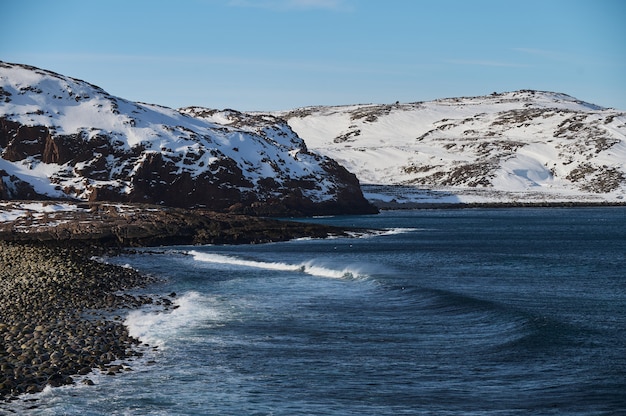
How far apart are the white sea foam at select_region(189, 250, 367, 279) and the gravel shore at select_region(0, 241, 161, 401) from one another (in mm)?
10811

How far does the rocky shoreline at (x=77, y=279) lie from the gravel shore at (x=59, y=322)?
36 millimetres

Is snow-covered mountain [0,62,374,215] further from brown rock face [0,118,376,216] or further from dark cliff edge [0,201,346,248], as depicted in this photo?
dark cliff edge [0,201,346,248]

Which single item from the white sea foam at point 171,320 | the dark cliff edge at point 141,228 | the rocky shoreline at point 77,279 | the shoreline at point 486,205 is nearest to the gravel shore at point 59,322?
the rocky shoreline at point 77,279

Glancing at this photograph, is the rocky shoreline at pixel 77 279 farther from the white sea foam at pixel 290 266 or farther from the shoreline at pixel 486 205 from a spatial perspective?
the shoreline at pixel 486 205

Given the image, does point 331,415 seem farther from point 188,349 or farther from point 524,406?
point 188,349

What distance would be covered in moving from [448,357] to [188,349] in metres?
9.92

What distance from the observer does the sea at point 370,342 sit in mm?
24719

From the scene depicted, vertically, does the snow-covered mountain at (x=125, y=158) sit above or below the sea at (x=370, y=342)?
above

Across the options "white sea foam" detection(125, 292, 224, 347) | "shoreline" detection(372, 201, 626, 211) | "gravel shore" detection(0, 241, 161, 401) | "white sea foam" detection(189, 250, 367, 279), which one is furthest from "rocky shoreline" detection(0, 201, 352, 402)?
"shoreline" detection(372, 201, 626, 211)

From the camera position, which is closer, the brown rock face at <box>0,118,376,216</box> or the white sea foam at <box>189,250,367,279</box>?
the white sea foam at <box>189,250,367,279</box>

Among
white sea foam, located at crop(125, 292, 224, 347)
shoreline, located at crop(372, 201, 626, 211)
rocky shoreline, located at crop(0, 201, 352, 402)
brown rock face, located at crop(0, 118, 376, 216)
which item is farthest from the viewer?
shoreline, located at crop(372, 201, 626, 211)

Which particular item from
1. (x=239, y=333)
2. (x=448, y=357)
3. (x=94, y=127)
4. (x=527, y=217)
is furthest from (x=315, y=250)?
→ (x=527, y=217)

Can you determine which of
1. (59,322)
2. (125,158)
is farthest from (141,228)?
(59,322)

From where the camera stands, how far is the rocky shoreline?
28641 millimetres
